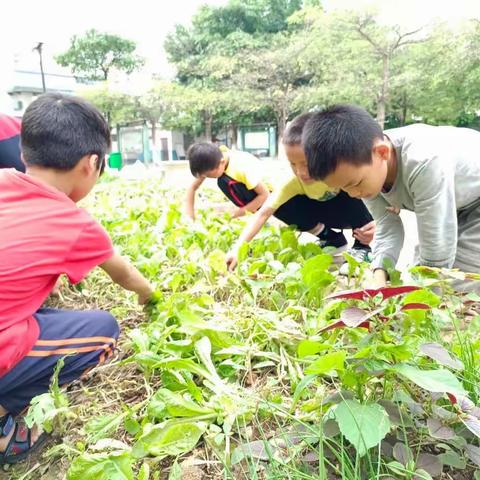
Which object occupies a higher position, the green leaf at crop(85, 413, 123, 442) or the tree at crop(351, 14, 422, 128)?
the tree at crop(351, 14, 422, 128)

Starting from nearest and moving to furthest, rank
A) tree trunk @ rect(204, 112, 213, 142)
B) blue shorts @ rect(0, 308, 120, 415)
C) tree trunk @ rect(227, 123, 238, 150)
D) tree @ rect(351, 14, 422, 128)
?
blue shorts @ rect(0, 308, 120, 415) → tree @ rect(351, 14, 422, 128) → tree trunk @ rect(204, 112, 213, 142) → tree trunk @ rect(227, 123, 238, 150)

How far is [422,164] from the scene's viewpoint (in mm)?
A: 1646

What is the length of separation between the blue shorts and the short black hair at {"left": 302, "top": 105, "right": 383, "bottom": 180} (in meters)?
0.90

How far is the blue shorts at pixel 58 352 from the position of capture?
1347mm

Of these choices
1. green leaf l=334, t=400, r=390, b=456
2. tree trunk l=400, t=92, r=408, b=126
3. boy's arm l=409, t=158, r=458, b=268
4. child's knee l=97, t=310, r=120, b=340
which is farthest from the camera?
tree trunk l=400, t=92, r=408, b=126

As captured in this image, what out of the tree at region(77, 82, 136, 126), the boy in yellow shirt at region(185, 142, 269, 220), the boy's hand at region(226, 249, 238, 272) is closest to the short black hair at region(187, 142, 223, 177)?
the boy in yellow shirt at region(185, 142, 269, 220)

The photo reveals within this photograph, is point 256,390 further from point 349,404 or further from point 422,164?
point 422,164

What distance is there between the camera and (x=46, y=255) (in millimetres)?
1280

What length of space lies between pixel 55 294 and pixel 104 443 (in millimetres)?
1306

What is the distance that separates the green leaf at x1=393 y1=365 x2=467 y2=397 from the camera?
0.74m

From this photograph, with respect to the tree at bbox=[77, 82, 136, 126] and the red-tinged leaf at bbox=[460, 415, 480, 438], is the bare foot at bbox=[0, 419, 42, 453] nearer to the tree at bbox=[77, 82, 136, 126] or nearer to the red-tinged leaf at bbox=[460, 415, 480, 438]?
the red-tinged leaf at bbox=[460, 415, 480, 438]

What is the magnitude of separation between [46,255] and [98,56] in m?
32.2

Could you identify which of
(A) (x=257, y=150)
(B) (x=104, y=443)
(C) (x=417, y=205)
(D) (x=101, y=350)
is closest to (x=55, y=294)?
(D) (x=101, y=350)

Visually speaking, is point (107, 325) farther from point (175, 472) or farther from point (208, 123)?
point (208, 123)
